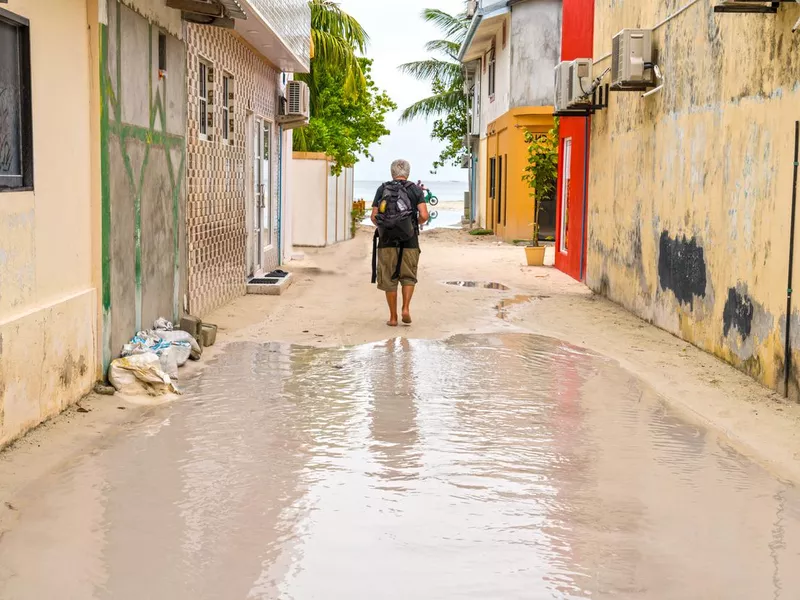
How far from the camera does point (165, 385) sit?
7289mm

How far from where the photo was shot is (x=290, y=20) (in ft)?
49.1

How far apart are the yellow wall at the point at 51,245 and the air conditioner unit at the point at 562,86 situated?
29.4 ft

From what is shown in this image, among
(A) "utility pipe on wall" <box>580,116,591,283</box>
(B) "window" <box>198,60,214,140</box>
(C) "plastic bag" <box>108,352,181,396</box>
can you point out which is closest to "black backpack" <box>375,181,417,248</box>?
(B) "window" <box>198,60,214,140</box>

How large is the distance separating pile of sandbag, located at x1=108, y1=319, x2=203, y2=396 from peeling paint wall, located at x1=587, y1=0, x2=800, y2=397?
444 centimetres

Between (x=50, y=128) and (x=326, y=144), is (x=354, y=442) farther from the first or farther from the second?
(x=326, y=144)

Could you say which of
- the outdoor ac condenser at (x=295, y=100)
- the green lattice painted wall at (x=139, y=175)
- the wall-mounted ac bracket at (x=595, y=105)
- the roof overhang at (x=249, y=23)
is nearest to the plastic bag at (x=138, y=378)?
the green lattice painted wall at (x=139, y=175)

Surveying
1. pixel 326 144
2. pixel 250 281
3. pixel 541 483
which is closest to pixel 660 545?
pixel 541 483

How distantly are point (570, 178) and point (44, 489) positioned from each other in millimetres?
12833

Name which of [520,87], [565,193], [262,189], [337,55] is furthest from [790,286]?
[337,55]

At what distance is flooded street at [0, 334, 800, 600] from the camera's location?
3934 mm

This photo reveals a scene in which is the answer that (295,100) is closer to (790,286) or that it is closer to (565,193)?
(565,193)

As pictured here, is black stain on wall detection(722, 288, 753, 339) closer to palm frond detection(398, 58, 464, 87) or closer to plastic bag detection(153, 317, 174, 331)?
plastic bag detection(153, 317, 174, 331)

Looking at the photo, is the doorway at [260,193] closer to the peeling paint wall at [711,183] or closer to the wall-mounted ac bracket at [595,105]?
the wall-mounted ac bracket at [595,105]

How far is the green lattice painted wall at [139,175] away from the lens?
24.0 feet
